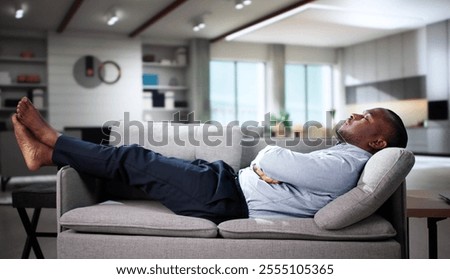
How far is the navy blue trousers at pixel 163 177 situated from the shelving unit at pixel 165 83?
680 cm

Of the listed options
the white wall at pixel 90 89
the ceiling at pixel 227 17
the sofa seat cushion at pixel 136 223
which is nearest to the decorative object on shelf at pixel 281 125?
the ceiling at pixel 227 17

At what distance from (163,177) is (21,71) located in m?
6.94

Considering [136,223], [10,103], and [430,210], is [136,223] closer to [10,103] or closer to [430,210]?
[430,210]

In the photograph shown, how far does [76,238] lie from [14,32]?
696 centimetres

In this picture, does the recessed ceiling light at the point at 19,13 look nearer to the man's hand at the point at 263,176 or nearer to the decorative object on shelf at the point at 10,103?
the decorative object on shelf at the point at 10,103

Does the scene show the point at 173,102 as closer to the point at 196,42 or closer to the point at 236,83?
the point at 196,42

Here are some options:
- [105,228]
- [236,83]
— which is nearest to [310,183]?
[105,228]

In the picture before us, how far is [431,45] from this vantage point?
825cm

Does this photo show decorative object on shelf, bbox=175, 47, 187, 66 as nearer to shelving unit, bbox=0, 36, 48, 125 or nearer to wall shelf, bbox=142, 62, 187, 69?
wall shelf, bbox=142, 62, 187, 69

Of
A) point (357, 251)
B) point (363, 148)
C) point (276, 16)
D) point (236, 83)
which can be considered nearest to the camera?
point (357, 251)

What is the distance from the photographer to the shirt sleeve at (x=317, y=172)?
1.54 metres

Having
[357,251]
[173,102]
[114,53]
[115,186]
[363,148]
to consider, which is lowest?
[357,251]

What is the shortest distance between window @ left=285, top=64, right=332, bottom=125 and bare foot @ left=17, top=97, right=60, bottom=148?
8.52m

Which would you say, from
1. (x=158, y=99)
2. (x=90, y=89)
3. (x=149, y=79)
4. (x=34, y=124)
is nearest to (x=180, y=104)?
(x=158, y=99)
